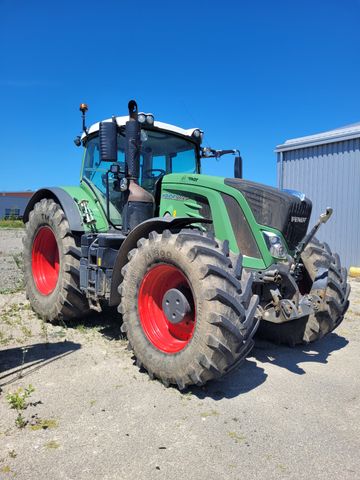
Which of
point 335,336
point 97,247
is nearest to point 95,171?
point 97,247

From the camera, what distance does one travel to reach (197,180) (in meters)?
4.56

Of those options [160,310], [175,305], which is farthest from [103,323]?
[175,305]

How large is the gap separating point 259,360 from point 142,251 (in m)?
1.69

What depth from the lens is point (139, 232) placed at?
436 centimetres

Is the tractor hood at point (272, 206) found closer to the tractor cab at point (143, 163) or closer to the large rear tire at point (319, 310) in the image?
the large rear tire at point (319, 310)

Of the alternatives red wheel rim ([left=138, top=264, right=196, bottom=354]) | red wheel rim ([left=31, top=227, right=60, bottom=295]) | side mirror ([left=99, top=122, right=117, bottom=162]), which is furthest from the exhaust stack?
red wheel rim ([left=31, top=227, right=60, bottom=295])

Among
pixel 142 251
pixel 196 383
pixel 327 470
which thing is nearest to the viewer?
pixel 327 470

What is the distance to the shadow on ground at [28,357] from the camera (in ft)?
12.9

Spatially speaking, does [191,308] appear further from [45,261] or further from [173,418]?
[45,261]

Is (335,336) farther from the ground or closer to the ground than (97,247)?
closer to the ground

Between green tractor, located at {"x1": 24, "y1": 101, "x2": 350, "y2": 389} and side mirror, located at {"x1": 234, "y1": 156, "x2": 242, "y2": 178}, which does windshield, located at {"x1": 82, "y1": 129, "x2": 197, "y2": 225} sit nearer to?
green tractor, located at {"x1": 24, "y1": 101, "x2": 350, "y2": 389}

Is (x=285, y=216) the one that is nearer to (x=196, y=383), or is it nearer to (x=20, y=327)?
(x=196, y=383)

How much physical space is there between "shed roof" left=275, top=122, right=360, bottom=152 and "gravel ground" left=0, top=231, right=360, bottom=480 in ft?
23.6

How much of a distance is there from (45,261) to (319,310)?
12.9 feet
